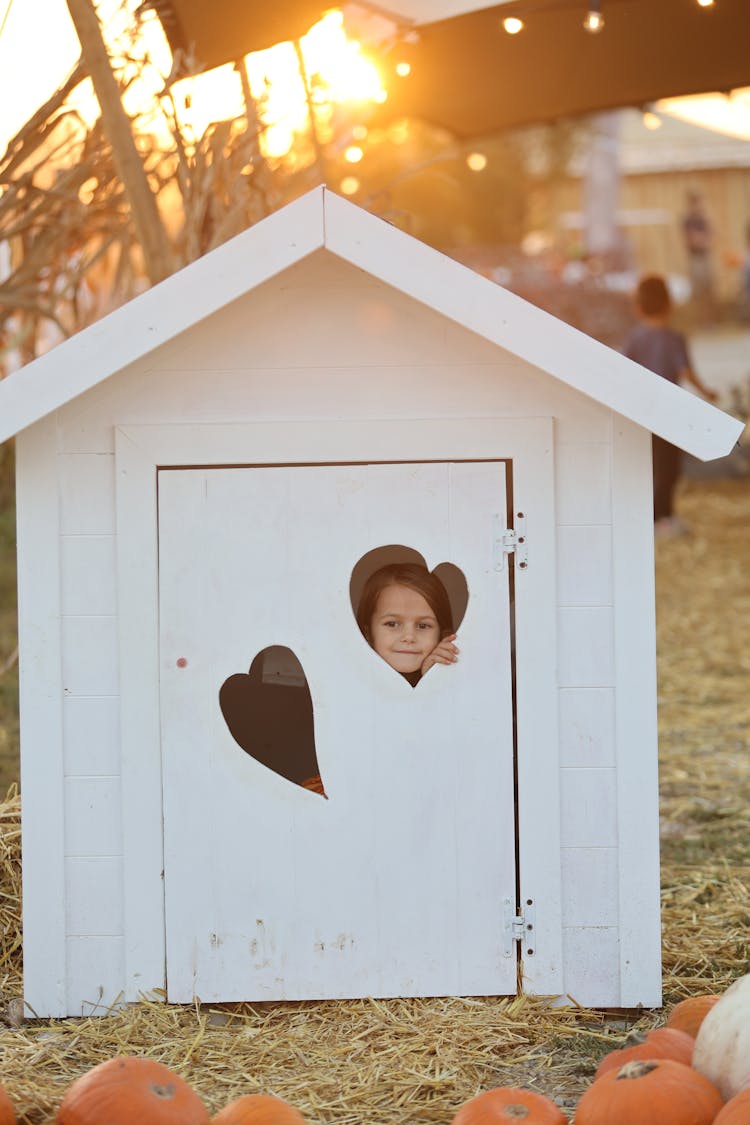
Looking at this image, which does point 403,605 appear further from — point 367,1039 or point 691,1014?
point 691,1014

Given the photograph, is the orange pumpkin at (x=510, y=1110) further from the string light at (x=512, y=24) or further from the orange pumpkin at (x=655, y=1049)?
the string light at (x=512, y=24)

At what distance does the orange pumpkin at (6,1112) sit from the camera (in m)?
3.00

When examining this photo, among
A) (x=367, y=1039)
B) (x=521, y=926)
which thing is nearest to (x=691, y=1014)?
(x=521, y=926)

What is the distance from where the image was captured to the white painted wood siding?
3.83m

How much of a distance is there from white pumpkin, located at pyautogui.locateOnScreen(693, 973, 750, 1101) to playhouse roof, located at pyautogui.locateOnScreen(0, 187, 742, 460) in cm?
122

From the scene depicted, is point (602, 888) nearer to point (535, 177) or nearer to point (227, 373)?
point (227, 373)

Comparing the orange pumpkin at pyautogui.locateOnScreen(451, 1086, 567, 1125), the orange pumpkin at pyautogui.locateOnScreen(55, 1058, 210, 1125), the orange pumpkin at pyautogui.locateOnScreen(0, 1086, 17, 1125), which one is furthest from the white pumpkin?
the orange pumpkin at pyautogui.locateOnScreen(0, 1086, 17, 1125)

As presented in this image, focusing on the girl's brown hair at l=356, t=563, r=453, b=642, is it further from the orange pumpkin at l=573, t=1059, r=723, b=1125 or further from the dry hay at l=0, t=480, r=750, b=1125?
the orange pumpkin at l=573, t=1059, r=723, b=1125

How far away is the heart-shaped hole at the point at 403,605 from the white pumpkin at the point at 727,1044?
1121 mm

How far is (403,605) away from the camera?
12.6ft

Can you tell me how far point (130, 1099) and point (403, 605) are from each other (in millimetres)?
1390

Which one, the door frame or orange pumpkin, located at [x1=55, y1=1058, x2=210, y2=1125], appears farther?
the door frame

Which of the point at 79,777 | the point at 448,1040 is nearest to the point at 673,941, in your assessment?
the point at 448,1040

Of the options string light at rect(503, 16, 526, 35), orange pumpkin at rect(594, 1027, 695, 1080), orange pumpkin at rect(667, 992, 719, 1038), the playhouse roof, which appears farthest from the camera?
string light at rect(503, 16, 526, 35)
